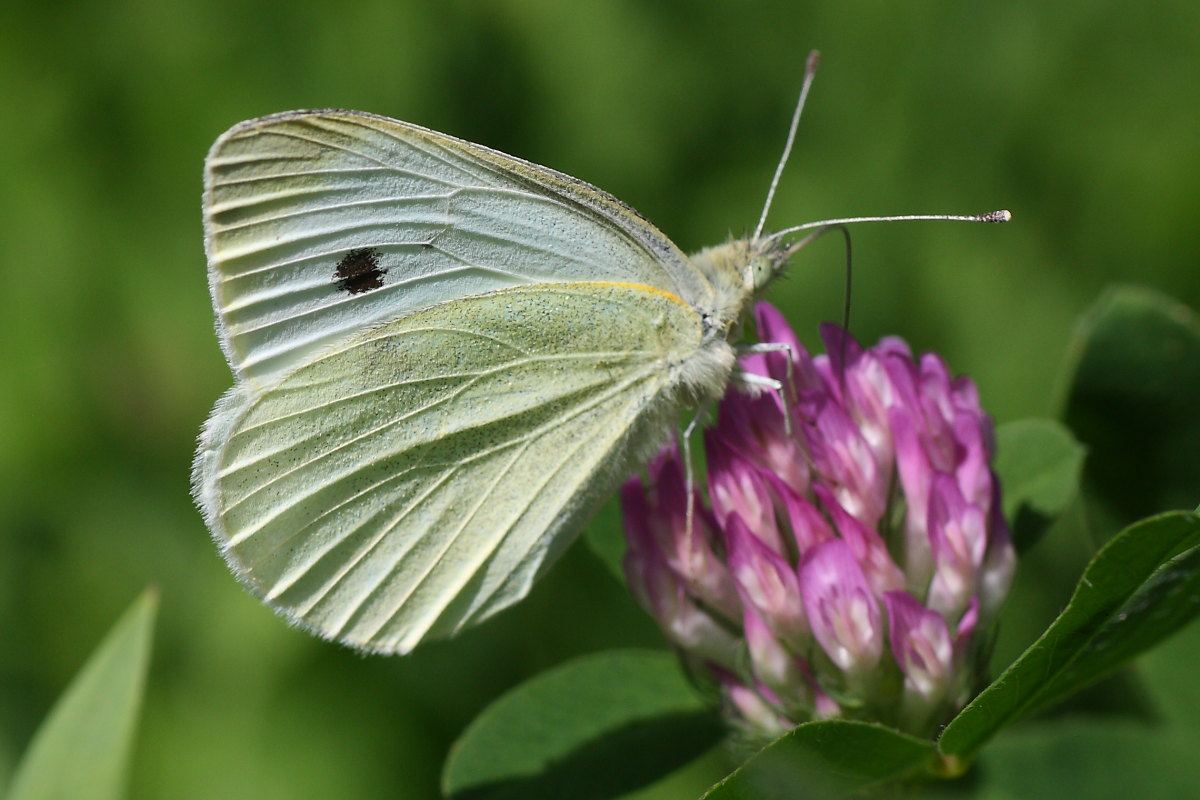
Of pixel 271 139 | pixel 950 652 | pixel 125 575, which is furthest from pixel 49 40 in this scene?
pixel 950 652

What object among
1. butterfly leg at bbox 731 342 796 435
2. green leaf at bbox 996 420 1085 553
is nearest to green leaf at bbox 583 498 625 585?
butterfly leg at bbox 731 342 796 435

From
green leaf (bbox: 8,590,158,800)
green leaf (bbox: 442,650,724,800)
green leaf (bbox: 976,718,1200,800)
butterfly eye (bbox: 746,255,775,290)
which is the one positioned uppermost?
butterfly eye (bbox: 746,255,775,290)

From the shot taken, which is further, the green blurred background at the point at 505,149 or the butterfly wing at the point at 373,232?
the green blurred background at the point at 505,149

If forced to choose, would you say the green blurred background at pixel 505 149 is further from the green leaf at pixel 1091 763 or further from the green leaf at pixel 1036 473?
the green leaf at pixel 1036 473

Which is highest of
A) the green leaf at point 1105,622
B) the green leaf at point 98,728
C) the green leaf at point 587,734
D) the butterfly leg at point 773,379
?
the butterfly leg at point 773,379

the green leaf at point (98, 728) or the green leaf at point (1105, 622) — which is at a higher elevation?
the green leaf at point (1105, 622)

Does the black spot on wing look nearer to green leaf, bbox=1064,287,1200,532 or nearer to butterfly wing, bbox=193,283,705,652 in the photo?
butterfly wing, bbox=193,283,705,652

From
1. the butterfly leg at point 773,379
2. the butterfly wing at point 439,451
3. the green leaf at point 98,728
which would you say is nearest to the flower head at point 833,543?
the butterfly leg at point 773,379
